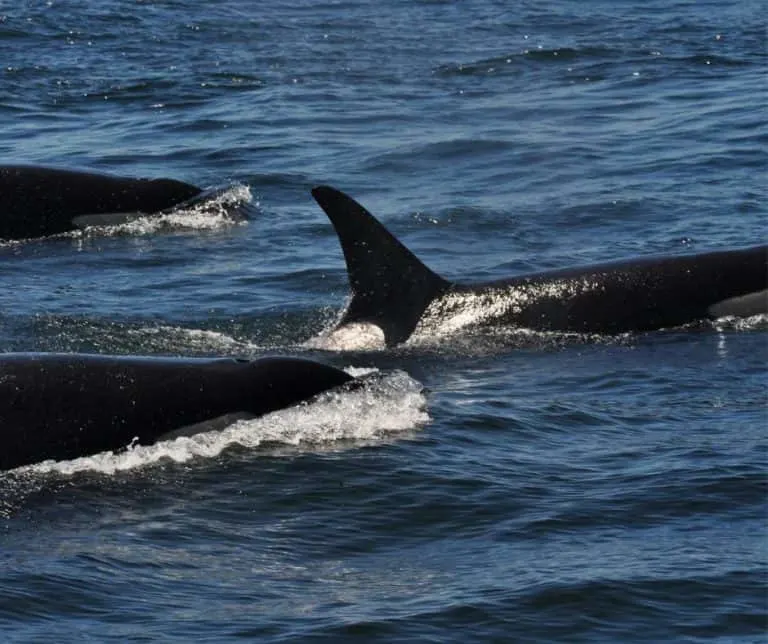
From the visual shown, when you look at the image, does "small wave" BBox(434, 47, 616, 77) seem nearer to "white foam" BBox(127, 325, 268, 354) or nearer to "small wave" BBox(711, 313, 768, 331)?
"small wave" BBox(711, 313, 768, 331)

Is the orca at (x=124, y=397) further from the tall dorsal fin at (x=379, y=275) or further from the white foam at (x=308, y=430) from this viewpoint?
the tall dorsal fin at (x=379, y=275)

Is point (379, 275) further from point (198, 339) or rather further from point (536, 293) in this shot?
point (198, 339)

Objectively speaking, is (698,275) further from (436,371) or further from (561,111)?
(561,111)

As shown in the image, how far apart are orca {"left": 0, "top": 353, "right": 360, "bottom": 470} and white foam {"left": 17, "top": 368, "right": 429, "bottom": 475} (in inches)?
2.4

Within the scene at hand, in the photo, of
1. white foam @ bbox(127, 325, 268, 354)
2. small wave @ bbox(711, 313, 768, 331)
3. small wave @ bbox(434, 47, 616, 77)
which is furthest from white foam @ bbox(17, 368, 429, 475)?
small wave @ bbox(434, 47, 616, 77)

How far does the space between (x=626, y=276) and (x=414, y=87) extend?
47.7 ft

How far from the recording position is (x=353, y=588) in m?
9.57

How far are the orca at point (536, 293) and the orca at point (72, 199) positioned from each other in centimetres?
659

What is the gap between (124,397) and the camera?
11.4 m

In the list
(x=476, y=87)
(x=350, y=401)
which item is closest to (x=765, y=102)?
(x=476, y=87)

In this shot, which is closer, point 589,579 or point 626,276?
point 589,579

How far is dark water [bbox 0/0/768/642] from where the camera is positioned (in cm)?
945

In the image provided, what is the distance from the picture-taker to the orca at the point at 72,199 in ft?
67.3

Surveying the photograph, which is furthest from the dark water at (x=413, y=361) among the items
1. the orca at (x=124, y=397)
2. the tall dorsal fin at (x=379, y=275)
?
the tall dorsal fin at (x=379, y=275)
